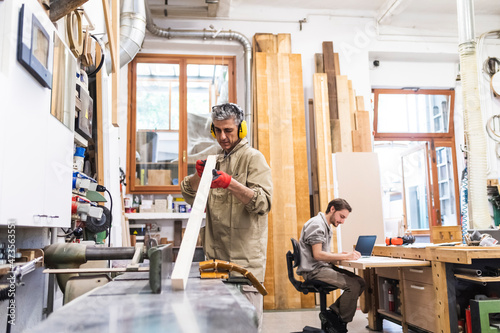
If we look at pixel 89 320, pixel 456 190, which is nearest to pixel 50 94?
pixel 89 320

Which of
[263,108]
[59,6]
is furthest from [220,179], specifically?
[263,108]

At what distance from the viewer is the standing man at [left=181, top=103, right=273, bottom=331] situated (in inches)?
72.1

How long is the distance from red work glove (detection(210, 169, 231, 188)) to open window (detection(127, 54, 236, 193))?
12.2 ft

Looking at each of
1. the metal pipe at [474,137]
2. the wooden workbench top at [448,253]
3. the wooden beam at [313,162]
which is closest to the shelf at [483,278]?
the wooden workbench top at [448,253]

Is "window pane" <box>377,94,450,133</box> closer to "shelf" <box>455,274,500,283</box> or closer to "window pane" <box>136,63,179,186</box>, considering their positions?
"window pane" <box>136,63,179,186</box>

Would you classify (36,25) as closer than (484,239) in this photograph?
Yes

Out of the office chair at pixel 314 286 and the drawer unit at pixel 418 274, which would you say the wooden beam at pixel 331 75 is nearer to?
the office chair at pixel 314 286

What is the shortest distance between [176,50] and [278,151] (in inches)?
78.9

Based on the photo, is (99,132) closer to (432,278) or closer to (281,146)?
(281,146)

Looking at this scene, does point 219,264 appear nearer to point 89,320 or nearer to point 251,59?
point 89,320

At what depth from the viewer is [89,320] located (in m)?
0.75

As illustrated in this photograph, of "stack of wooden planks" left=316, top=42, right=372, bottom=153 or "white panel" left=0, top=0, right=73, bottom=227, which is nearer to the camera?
"white panel" left=0, top=0, right=73, bottom=227

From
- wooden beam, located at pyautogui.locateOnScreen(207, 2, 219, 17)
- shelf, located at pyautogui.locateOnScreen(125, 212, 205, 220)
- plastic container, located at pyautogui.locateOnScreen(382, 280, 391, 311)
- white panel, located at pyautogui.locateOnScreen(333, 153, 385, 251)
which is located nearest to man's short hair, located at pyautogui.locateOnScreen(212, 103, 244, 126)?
plastic container, located at pyautogui.locateOnScreen(382, 280, 391, 311)

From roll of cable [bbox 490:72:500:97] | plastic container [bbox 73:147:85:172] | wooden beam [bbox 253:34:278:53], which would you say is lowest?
plastic container [bbox 73:147:85:172]
